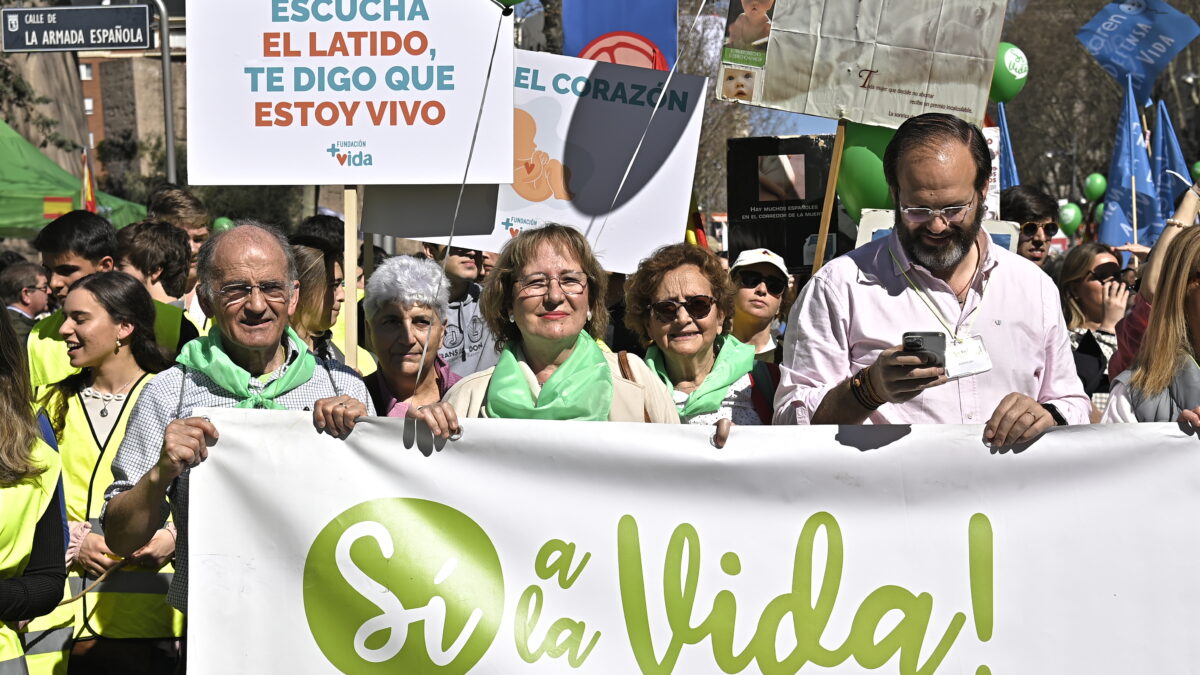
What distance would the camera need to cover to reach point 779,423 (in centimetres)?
359

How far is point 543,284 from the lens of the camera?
3.71 metres

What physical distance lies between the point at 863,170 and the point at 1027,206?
139 centimetres

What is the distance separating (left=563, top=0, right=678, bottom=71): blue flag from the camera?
6.06 m

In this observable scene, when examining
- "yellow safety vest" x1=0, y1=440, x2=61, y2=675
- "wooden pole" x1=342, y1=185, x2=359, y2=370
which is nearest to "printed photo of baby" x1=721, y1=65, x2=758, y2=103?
"wooden pole" x1=342, y1=185, x2=359, y2=370

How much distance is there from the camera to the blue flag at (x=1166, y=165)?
11.1 meters

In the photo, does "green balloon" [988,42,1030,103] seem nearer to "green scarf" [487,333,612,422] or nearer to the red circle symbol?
the red circle symbol

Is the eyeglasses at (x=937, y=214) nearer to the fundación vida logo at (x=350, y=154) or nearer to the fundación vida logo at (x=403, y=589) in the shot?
the fundación vida logo at (x=403, y=589)

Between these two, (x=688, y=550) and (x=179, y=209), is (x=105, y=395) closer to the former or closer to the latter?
(x=688, y=550)

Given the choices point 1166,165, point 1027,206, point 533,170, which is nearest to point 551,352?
point 533,170

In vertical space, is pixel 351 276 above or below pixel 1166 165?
below

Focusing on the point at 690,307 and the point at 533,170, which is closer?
the point at 690,307

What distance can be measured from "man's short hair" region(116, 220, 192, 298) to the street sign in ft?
11.2

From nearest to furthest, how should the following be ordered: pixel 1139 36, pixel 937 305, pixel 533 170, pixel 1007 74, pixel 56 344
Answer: pixel 937 305, pixel 56 344, pixel 533 170, pixel 1007 74, pixel 1139 36

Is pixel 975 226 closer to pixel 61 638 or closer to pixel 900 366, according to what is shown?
pixel 900 366
